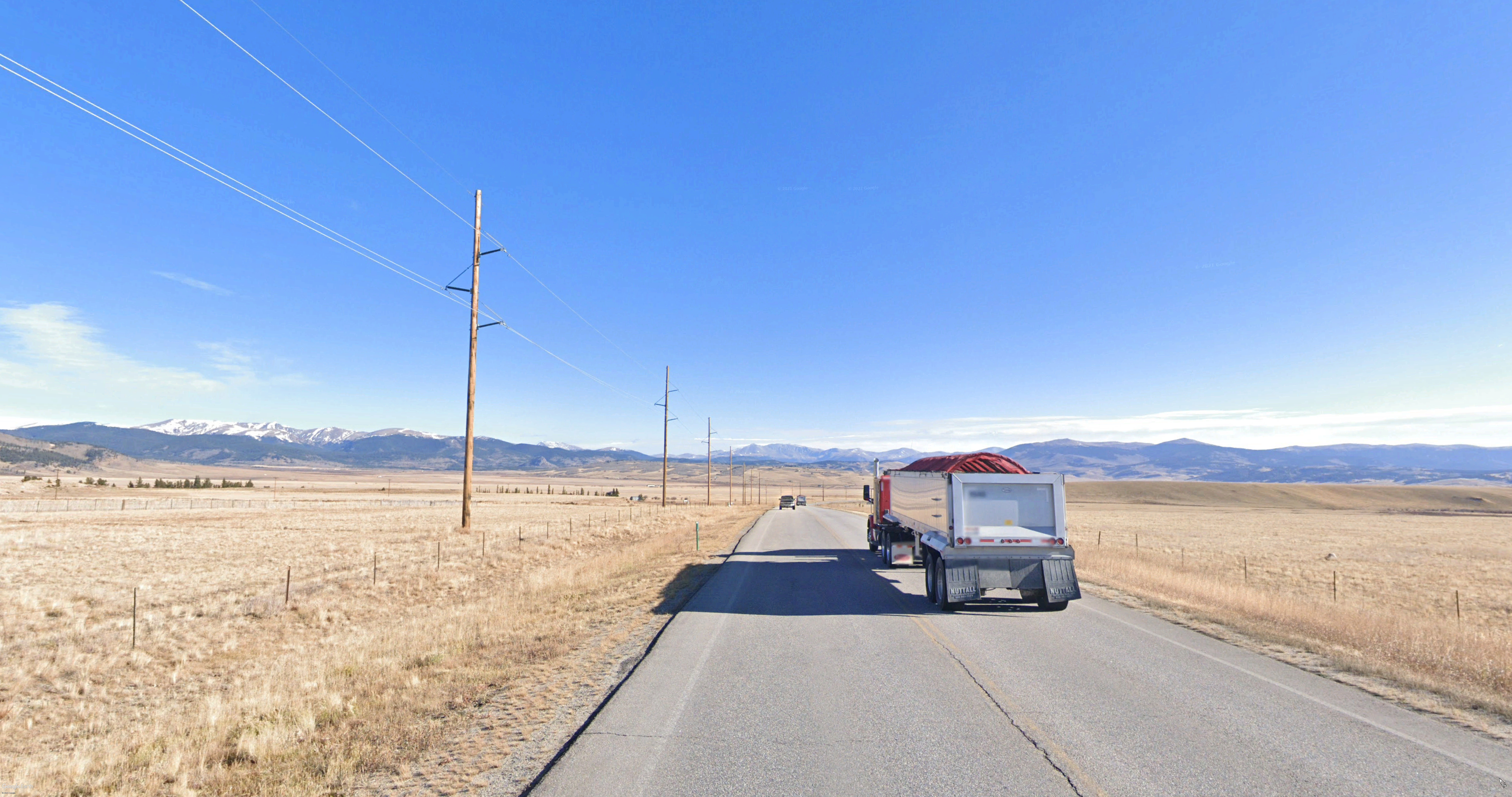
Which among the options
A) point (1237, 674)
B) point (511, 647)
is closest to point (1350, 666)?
point (1237, 674)

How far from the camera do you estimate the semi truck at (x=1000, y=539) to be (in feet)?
48.3

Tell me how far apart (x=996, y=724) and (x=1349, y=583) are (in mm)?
29193

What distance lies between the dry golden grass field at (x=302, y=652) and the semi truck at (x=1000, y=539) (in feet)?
20.7

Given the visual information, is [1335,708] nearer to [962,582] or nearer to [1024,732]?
[1024,732]

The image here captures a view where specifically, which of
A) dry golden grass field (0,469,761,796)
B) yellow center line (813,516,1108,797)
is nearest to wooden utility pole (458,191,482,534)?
dry golden grass field (0,469,761,796)

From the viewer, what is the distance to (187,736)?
28.7ft

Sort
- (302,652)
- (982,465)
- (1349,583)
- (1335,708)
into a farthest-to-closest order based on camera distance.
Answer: (1349,583) → (982,465) → (302,652) → (1335,708)

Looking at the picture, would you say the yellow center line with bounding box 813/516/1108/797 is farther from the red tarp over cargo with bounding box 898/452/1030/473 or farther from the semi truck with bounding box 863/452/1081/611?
the red tarp over cargo with bounding box 898/452/1030/473

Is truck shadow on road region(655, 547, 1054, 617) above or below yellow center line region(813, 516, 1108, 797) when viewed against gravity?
below

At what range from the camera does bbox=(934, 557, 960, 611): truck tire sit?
14.7 metres

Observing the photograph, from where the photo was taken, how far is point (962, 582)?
1473cm

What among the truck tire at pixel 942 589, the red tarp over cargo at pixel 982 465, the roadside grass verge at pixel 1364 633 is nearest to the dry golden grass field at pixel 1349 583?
the roadside grass verge at pixel 1364 633

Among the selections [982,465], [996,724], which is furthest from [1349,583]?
[996,724]

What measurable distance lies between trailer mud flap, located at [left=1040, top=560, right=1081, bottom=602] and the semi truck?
0.04 ft
